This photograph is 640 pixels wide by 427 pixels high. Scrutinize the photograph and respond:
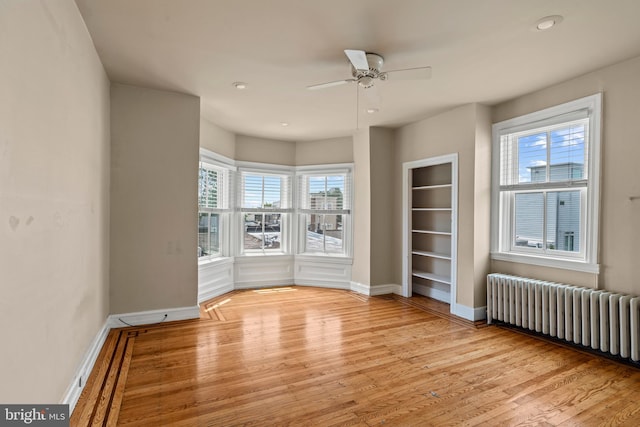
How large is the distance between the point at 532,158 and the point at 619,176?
94cm

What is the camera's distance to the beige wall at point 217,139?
5026mm

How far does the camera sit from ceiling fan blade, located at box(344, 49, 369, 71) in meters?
2.47

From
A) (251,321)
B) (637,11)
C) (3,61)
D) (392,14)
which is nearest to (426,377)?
(251,321)

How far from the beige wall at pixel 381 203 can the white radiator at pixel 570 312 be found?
71.8 inches

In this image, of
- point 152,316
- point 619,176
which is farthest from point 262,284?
point 619,176

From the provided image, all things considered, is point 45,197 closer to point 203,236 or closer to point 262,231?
point 203,236

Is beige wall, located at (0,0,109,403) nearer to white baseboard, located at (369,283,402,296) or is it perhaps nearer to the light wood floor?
the light wood floor

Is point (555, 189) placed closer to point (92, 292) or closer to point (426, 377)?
point (426, 377)

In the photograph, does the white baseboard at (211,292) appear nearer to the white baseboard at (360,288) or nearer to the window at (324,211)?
the window at (324,211)

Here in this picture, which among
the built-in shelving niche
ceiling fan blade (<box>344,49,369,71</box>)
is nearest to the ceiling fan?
ceiling fan blade (<box>344,49,369,71</box>)

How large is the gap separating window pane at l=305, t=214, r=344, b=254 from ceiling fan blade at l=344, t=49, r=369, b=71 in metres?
3.73

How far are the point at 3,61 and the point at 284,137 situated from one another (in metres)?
4.82

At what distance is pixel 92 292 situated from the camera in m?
3.06

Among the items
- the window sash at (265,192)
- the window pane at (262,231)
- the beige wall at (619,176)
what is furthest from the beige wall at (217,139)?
the beige wall at (619,176)
